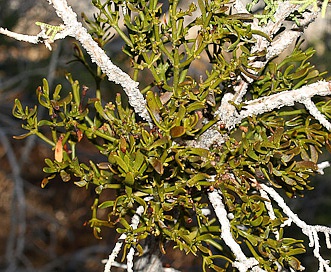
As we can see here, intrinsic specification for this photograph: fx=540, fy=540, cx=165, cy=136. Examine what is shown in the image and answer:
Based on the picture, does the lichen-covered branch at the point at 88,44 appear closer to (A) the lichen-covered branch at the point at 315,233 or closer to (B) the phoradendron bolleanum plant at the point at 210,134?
(B) the phoradendron bolleanum plant at the point at 210,134

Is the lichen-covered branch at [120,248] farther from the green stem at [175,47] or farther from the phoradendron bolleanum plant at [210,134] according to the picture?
the green stem at [175,47]

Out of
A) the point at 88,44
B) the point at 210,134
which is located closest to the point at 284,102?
the point at 210,134

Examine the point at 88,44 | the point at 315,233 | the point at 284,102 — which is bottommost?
the point at 315,233

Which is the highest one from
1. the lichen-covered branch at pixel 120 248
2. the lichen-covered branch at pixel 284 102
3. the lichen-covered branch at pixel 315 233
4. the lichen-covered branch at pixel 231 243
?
the lichen-covered branch at pixel 284 102

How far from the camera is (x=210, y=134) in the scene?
19.9 inches

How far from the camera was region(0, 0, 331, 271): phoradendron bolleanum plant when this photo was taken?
46 centimetres

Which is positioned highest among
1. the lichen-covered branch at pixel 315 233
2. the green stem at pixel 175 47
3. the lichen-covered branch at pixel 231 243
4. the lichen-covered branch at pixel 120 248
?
the green stem at pixel 175 47

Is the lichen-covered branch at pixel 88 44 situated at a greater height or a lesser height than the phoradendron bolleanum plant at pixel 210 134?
greater

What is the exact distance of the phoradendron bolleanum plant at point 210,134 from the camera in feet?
1.51

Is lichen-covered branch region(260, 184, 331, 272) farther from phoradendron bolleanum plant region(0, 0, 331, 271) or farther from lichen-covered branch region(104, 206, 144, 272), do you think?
lichen-covered branch region(104, 206, 144, 272)

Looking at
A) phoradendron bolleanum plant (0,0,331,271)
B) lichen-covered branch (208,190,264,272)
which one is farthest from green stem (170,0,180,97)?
lichen-covered branch (208,190,264,272)

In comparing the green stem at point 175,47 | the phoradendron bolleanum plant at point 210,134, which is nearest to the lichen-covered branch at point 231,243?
the phoradendron bolleanum plant at point 210,134

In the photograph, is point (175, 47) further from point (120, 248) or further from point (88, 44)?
point (120, 248)

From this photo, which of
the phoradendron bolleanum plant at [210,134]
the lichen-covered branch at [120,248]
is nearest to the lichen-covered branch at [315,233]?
the phoradendron bolleanum plant at [210,134]
